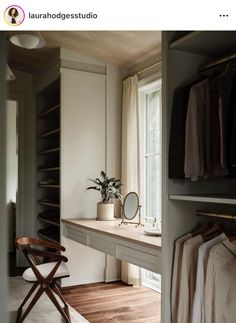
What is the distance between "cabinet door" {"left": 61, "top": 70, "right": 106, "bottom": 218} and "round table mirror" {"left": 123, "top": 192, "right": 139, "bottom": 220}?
0.80 m

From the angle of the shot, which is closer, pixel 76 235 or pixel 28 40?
pixel 28 40

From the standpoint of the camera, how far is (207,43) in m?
1.97

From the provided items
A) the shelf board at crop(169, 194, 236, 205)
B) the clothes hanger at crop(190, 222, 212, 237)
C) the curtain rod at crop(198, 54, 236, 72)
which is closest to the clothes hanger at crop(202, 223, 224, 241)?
the clothes hanger at crop(190, 222, 212, 237)

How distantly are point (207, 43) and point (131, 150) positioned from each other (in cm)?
205

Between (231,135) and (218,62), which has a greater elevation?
(218,62)

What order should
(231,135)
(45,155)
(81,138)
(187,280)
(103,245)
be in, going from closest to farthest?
(231,135)
(187,280)
(103,245)
(81,138)
(45,155)

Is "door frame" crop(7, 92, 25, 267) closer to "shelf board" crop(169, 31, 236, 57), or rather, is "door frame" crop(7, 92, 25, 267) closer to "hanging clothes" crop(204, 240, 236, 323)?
"shelf board" crop(169, 31, 236, 57)

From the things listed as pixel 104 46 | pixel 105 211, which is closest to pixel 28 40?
pixel 104 46

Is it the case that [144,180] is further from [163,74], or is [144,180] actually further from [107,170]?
[163,74]

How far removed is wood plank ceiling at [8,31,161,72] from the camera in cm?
329
